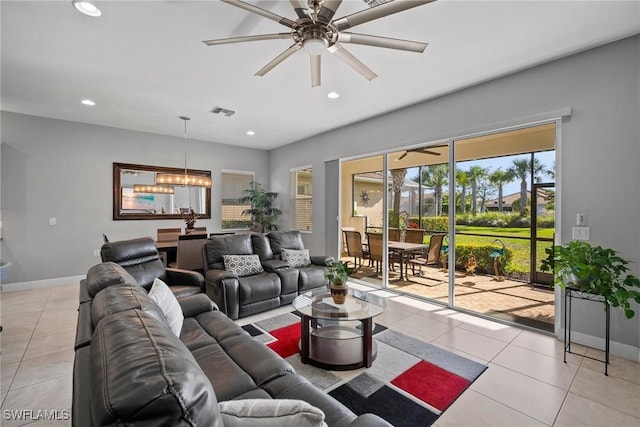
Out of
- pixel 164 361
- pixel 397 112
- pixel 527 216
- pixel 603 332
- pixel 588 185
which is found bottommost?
pixel 603 332

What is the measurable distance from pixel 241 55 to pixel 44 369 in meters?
3.42

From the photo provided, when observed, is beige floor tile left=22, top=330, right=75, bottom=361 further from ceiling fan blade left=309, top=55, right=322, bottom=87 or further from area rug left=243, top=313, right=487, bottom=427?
ceiling fan blade left=309, top=55, right=322, bottom=87

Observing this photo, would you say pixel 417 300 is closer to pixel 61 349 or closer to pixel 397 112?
pixel 397 112

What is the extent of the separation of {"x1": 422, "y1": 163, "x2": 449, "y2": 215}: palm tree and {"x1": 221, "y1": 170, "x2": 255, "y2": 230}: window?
4456 millimetres

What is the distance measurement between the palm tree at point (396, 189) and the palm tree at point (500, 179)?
136 centimetres

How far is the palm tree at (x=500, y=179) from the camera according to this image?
3777 mm

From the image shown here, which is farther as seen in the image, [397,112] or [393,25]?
[397,112]

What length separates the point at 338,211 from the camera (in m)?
5.66

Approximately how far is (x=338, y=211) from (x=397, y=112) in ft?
6.94

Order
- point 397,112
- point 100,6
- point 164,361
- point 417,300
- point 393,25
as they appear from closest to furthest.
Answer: point 164,361 < point 100,6 < point 393,25 < point 417,300 < point 397,112

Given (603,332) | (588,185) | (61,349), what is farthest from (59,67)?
(603,332)

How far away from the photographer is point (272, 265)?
4109 millimetres

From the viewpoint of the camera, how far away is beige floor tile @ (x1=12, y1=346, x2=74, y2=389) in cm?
229

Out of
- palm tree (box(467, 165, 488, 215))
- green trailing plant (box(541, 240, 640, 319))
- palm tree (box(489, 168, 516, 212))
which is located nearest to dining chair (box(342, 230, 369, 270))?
palm tree (box(467, 165, 488, 215))
